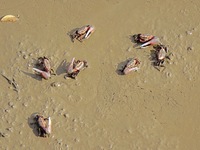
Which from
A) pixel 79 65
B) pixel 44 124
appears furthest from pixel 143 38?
pixel 44 124

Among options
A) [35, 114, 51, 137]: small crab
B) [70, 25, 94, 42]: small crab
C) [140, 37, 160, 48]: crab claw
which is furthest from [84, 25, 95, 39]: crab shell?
[35, 114, 51, 137]: small crab

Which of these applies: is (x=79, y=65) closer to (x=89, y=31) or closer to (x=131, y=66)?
(x=89, y=31)

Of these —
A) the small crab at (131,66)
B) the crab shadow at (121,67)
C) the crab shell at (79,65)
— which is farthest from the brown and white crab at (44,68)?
the small crab at (131,66)

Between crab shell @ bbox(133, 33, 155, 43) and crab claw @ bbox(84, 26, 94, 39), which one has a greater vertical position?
crab claw @ bbox(84, 26, 94, 39)

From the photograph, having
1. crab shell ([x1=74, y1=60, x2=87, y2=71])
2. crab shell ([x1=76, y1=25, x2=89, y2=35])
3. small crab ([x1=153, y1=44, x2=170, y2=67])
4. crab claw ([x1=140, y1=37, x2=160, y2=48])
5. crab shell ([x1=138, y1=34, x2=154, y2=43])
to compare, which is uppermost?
crab shell ([x1=76, y1=25, x2=89, y2=35])

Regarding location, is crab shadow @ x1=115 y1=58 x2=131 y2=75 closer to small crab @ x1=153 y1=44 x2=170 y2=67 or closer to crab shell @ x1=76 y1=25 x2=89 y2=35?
small crab @ x1=153 y1=44 x2=170 y2=67

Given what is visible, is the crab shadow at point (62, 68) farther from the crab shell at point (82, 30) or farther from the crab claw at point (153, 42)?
the crab claw at point (153, 42)

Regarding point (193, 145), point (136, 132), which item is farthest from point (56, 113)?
point (193, 145)
